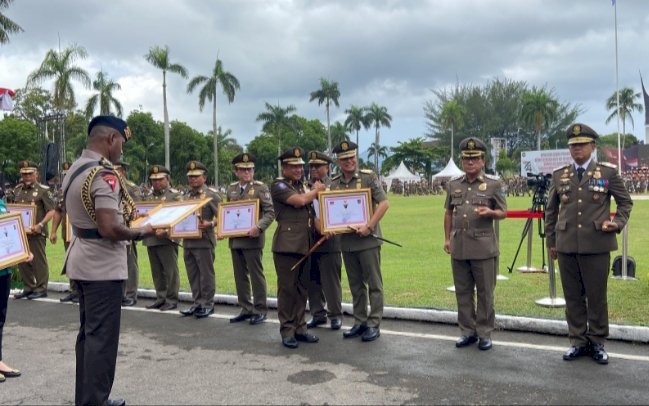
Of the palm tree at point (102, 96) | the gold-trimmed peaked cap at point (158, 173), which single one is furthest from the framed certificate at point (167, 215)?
the palm tree at point (102, 96)

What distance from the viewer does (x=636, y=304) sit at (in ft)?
22.0

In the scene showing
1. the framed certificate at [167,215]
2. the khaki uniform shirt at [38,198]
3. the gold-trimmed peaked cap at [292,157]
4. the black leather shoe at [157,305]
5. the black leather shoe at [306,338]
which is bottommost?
the black leather shoe at [306,338]

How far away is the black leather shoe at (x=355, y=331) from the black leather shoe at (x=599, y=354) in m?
2.20

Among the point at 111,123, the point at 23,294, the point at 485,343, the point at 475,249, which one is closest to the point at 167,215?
the point at 111,123

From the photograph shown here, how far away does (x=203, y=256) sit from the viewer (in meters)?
7.45

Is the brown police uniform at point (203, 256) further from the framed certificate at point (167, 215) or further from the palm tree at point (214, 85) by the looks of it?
the palm tree at point (214, 85)

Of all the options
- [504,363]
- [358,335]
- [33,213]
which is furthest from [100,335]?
[33,213]

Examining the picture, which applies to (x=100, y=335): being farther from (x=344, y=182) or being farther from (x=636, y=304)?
(x=636, y=304)

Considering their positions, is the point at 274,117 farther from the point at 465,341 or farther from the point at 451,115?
the point at 465,341

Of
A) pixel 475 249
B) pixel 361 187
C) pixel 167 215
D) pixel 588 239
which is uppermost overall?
pixel 361 187

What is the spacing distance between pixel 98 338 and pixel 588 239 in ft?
13.4

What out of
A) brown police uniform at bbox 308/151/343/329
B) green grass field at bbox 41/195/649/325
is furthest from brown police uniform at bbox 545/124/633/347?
brown police uniform at bbox 308/151/343/329

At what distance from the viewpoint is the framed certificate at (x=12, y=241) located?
5156 millimetres

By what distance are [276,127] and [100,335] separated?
6288 centimetres
